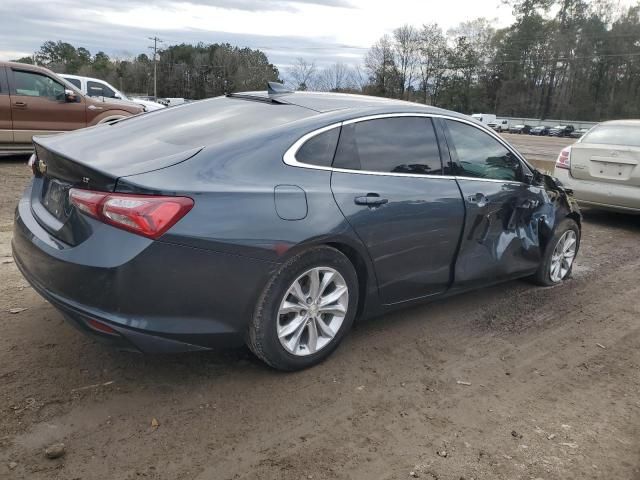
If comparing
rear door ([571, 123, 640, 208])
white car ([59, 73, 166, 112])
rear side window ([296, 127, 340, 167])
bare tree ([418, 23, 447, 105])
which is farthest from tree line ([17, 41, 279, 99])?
rear side window ([296, 127, 340, 167])

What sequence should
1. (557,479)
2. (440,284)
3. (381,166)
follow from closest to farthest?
(557,479) < (381,166) < (440,284)

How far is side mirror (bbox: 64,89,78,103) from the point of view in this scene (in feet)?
34.3

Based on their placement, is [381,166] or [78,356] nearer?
[78,356]

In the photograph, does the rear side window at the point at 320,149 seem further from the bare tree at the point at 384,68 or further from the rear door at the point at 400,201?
the bare tree at the point at 384,68

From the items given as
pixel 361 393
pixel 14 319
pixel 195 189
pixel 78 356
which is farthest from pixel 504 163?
pixel 14 319

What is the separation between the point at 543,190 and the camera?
483cm

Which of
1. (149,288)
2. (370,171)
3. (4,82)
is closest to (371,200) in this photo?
(370,171)

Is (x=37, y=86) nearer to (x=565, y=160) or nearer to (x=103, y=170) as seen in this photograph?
(x=103, y=170)

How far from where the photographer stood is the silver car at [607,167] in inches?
293

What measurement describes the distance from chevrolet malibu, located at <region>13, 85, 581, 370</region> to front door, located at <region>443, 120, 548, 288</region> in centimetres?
2

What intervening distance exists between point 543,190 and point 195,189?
3.31 metres

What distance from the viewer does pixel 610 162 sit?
7.64 m

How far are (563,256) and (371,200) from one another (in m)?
2.83

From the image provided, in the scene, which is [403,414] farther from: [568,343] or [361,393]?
[568,343]
